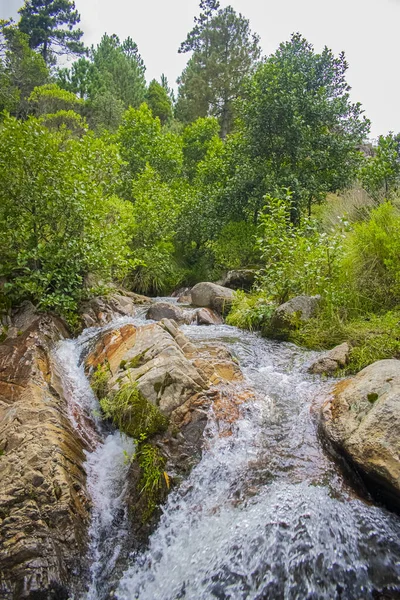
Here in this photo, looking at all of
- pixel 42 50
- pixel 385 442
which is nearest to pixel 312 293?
pixel 385 442

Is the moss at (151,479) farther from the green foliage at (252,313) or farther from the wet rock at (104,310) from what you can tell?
the wet rock at (104,310)

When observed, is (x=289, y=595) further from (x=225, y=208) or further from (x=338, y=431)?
(x=225, y=208)

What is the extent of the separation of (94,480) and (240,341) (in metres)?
3.95

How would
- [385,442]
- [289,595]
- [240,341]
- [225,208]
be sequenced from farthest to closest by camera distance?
[225,208] < [240,341] < [385,442] < [289,595]

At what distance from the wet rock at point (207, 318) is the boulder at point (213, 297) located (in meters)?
0.45

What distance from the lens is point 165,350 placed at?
480cm

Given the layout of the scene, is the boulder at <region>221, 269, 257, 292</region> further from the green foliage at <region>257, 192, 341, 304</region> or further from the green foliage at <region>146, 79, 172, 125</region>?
the green foliage at <region>146, 79, 172, 125</region>

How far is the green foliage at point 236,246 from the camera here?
14.0m

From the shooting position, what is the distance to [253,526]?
286 cm

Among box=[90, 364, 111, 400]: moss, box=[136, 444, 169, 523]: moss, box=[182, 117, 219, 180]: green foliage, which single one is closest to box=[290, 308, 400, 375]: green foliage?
box=[136, 444, 169, 523]: moss

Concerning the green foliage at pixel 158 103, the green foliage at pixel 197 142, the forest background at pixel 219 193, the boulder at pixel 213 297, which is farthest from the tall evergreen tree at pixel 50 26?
the boulder at pixel 213 297

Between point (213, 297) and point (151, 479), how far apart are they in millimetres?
7049

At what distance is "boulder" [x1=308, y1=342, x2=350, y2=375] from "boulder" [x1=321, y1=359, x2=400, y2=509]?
84cm

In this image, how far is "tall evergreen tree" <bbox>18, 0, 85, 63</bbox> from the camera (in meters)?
33.0
